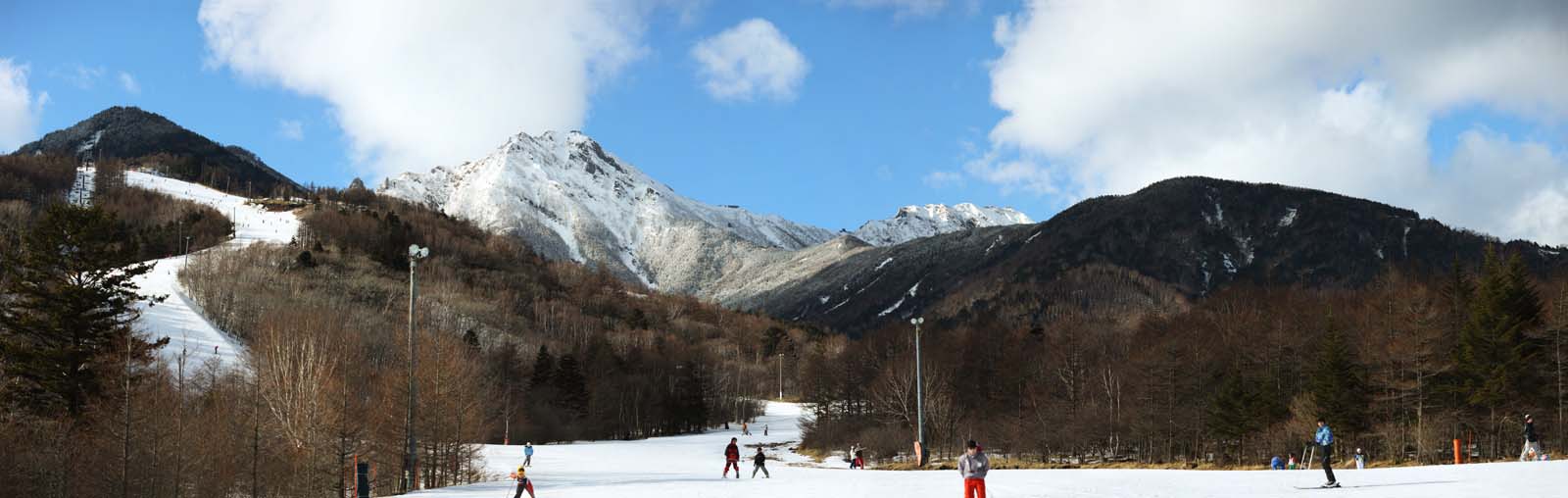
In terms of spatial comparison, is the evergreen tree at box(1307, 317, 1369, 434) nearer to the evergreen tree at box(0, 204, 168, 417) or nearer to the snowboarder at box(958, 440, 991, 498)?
the snowboarder at box(958, 440, 991, 498)

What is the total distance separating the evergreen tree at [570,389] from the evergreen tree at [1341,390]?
71.7 meters

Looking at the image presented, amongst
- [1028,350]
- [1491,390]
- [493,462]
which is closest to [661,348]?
[1028,350]

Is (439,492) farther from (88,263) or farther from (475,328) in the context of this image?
(475,328)

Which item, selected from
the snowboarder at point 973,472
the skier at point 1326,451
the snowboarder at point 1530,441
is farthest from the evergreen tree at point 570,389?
the snowboarder at point 973,472

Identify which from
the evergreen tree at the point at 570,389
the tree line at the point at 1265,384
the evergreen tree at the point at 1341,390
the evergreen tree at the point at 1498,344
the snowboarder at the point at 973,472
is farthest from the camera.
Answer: the evergreen tree at the point at 570,389

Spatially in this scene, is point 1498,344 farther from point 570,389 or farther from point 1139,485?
point 570,389

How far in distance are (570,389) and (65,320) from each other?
220 feet

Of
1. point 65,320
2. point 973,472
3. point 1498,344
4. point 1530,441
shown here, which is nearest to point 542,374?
point 65,320

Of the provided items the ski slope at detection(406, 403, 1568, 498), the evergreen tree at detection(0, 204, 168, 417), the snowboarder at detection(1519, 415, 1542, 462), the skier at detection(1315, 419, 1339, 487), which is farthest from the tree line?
the evergreen tree at detection(0, 204, 168, 417)

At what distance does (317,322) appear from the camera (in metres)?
86.8

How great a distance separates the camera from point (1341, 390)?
56.3 metres

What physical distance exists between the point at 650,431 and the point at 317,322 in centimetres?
4132

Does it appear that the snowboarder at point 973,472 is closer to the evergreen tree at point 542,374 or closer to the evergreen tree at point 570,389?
the evergreen tree at point 570,389

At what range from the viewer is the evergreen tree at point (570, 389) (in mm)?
108125
